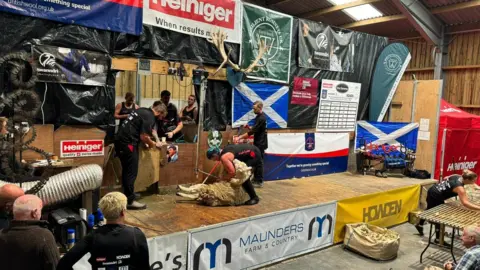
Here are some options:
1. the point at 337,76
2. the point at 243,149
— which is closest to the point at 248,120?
the point at 243,149

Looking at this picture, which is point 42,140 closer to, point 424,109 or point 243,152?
Result: point 243,152

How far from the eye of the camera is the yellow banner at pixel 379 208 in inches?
220

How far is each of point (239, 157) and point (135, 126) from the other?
1552mm

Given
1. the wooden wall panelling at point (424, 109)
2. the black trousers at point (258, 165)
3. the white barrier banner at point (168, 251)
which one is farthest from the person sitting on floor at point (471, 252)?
the wooden wall panelling at point (424, 109)

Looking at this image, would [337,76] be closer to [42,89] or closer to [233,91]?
[233,91]

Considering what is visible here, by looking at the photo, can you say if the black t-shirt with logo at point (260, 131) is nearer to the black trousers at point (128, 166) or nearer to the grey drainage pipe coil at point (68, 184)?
the black trousers at point (128, 166)

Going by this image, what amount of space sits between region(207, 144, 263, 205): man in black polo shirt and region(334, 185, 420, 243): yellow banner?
1341 mm

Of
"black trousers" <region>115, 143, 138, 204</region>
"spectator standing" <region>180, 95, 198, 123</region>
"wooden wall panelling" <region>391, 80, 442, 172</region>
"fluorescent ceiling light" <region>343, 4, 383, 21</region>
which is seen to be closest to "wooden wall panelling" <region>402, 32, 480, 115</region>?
"fluorescent ceiling light" <region>343, 4, 383, 21</region>

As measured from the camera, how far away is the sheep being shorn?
16.5ft

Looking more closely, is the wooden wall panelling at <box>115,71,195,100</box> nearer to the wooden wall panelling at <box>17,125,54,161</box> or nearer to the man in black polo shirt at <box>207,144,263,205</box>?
the man in black polo shirt at <box>207,144,263,205</box>

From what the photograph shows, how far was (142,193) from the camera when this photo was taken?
18.0ft

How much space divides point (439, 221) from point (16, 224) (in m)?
4.47

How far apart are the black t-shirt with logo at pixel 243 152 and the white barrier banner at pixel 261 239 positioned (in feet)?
3.44

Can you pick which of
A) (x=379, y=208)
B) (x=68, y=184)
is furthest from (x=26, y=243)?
(x=379, y=208)
